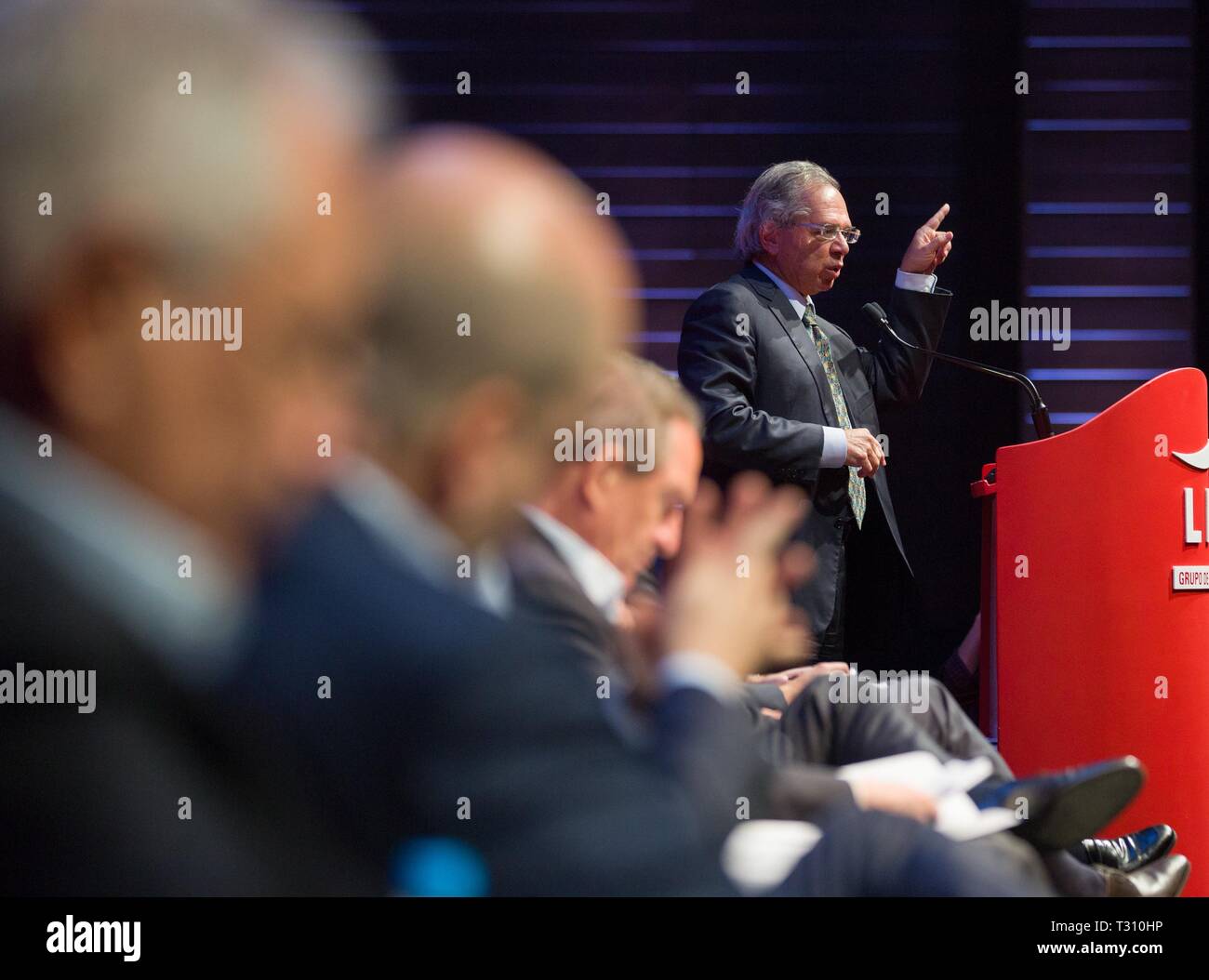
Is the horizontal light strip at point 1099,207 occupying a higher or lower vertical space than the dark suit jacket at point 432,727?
higher

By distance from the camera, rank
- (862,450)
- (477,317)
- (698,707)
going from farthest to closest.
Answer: (862,450) < (698,707) < (477,317)

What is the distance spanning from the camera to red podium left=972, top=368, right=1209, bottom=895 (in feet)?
7.03

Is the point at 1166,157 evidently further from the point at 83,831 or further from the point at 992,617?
the point at 83,831

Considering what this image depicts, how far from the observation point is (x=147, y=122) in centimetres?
72

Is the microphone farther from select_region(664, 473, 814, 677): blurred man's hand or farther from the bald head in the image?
the bald head

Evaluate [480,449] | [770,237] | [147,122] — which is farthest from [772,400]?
[147,122]

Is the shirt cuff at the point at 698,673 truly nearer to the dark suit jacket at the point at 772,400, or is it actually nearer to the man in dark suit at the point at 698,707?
the man in dark suit at the point at 698,707

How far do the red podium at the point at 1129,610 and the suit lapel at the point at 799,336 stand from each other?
67cm

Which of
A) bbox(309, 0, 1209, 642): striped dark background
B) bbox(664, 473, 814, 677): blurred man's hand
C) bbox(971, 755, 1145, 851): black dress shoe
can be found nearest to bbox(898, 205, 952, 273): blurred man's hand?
bbox(309, 0, 1209, 642): striped dark background

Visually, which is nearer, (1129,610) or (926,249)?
(1129,610)

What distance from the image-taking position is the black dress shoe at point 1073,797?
160 centimetres

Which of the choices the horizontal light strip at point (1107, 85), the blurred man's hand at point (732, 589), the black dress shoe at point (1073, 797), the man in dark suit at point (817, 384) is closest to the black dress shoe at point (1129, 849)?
the black dress shoe at point (1073, 797)

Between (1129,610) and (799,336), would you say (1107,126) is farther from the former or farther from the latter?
(1129,610)

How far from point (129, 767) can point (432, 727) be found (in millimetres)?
151
